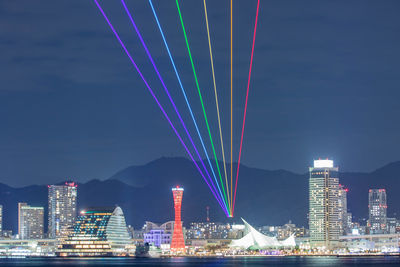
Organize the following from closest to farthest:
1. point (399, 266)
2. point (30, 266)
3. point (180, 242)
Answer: point (399, 266) < point (30, 266) < point (180, 242)

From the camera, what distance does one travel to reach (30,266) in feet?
522

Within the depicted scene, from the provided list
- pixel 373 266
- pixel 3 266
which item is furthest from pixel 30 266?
pixel 373 266

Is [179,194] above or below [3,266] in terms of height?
above

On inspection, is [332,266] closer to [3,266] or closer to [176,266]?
[176,266]

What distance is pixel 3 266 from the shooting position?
16338 cm

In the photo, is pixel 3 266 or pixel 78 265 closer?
pixel 78 265

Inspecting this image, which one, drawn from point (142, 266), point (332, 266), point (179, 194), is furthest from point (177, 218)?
point (332, 266)

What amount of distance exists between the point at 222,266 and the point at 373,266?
25.5 meters

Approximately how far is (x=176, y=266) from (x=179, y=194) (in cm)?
3500

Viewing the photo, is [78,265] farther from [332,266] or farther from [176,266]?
[332,266]

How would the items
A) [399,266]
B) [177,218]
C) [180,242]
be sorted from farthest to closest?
1. [180,242]
2. [177,218]
3. [399,266]

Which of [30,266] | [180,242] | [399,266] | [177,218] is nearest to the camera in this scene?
[399,266]

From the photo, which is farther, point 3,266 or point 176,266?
point 3,266

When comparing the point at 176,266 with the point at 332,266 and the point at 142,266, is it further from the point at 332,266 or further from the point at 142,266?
the point at 332,266
